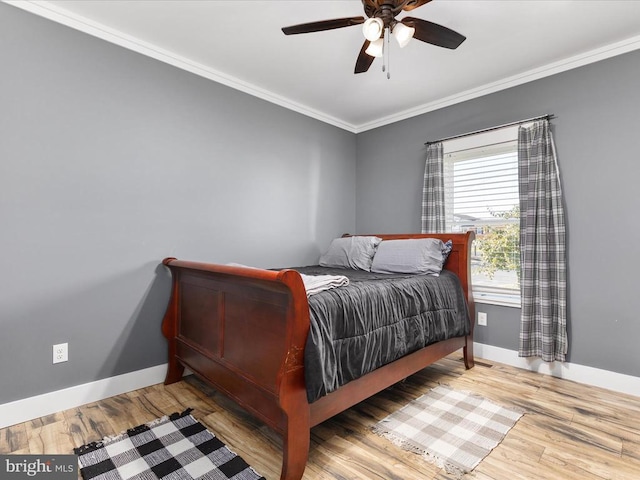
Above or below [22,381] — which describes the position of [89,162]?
above

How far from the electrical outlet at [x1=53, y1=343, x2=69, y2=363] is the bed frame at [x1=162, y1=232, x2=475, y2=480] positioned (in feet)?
1.90

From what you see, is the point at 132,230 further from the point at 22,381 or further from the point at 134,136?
the point at 22,381

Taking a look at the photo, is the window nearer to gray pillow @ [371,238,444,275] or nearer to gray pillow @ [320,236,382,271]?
gray pillow @ [371,238,444,275]

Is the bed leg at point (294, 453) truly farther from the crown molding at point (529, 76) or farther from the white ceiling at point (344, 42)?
the crown molding at point (529, 76)

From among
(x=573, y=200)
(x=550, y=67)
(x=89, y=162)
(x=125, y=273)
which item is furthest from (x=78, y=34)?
(x=573, y=200)

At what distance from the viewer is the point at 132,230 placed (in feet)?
7.81

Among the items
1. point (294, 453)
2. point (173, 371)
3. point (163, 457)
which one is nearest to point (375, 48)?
point (294, 453)

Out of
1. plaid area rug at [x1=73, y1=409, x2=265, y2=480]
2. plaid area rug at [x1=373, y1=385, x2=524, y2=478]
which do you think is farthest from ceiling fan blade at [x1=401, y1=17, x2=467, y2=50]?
plaid area rug at [x1=73, y1=409, x2=265, y2=480]

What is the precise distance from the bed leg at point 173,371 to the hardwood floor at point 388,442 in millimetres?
57

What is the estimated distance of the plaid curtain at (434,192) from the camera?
3.38m

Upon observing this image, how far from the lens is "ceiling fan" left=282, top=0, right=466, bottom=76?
1.66m

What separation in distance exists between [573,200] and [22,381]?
403 cm

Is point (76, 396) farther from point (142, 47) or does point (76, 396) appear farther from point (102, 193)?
point (142, 47)

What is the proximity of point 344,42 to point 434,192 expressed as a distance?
1690mm
